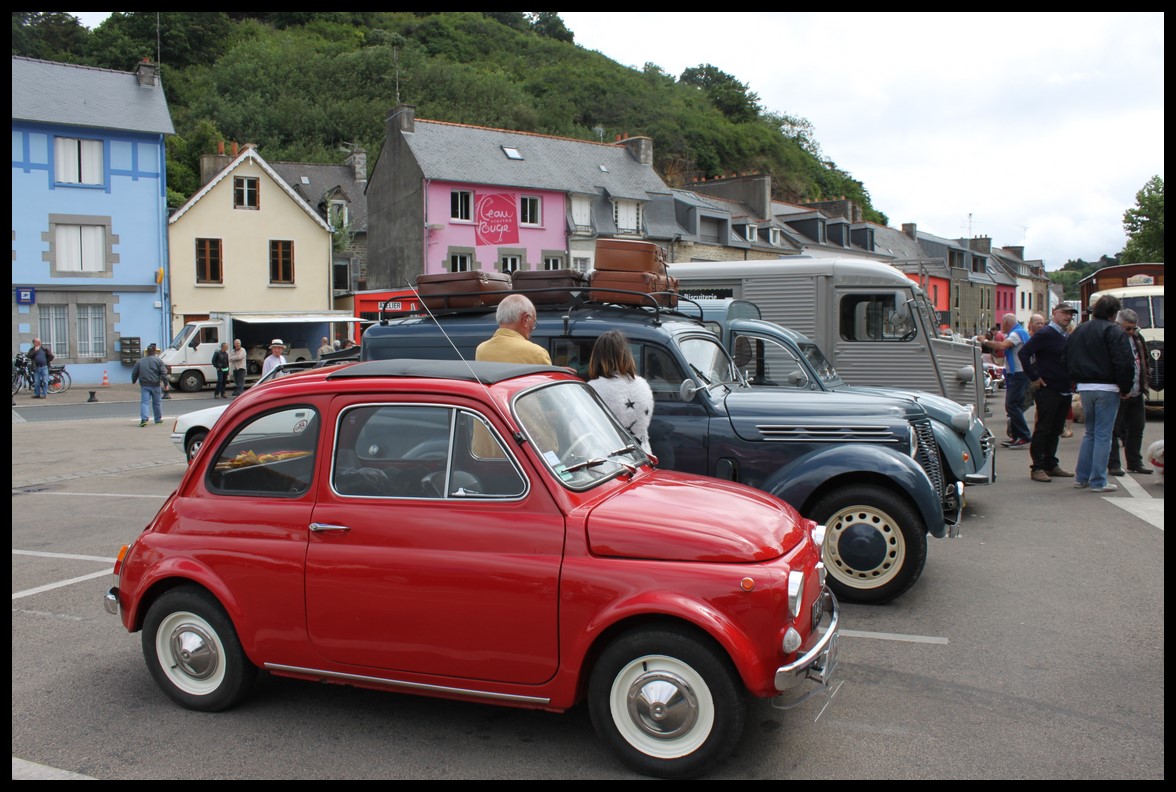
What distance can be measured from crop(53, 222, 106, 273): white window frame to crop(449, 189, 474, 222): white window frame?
1404 centimetres

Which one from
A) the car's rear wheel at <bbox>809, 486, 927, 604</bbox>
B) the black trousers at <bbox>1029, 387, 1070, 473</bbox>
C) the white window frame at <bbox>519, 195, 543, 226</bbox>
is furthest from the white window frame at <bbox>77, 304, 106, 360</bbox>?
the car's rear wheel at <bbox>809, 486, 927, 604</bbox>

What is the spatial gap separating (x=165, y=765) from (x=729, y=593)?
2.42 metres

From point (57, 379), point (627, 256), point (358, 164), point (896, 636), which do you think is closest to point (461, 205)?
point (358, 164)

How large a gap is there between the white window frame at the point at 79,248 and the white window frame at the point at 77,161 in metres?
1.68

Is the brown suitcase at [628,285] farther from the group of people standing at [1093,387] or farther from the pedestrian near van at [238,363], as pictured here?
the pedestrian near van at [238,363]

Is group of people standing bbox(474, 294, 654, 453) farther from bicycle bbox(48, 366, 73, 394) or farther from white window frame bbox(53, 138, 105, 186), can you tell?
white window frame bbox(53, 138, 105, 186)

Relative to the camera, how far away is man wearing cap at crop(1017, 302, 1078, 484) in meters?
11.0

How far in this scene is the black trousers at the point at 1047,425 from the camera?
1096 cm

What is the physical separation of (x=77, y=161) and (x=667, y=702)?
3779cm

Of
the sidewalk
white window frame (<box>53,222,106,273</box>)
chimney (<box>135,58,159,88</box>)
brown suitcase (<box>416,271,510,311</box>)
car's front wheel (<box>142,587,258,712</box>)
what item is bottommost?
the sidewalk

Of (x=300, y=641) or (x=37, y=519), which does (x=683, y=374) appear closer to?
(x=300, y=641)

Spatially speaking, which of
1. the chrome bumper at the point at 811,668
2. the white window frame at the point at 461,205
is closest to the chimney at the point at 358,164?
the white window frame at the point at 461,205

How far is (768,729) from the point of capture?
4199mm

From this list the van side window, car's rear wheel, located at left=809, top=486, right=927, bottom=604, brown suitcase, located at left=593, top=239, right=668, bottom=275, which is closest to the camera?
car's rear wheel, located at left=809, top=486, right=927, bottom=604
